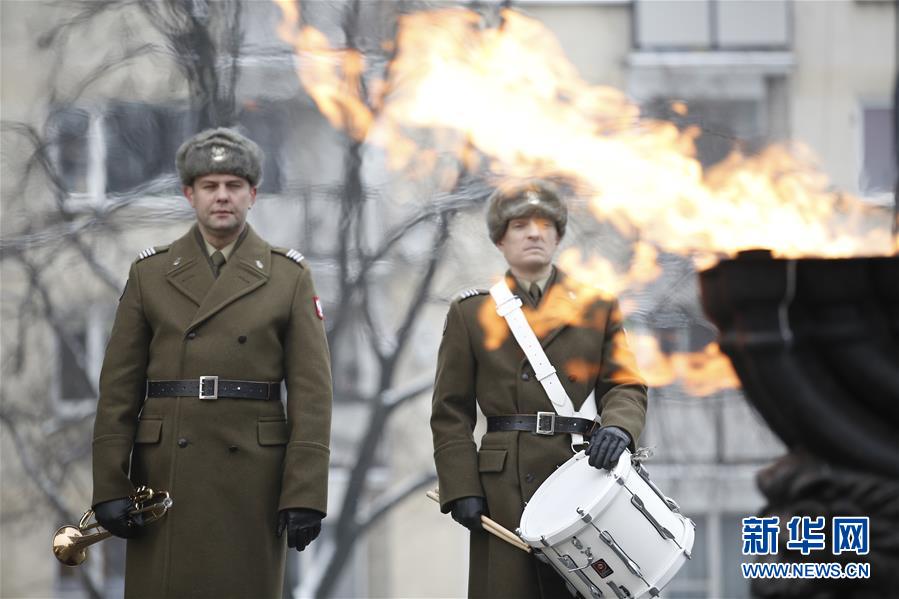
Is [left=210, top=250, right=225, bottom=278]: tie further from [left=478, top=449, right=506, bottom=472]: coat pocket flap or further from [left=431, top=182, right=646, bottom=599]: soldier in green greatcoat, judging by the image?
[left=478, top=449, right=506, bottom=472]: coat pocket flap

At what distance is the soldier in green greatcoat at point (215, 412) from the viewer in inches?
229

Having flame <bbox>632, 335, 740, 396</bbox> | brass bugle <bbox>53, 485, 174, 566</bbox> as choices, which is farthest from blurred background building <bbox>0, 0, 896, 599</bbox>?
brass bugle <bbox>53, 485, 174, 566</bbox>

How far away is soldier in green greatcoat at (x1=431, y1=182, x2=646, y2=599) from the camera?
616cm

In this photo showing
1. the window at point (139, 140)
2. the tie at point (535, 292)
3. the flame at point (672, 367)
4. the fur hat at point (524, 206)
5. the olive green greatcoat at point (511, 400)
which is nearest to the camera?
the olive green greatcoat at point (511, 400)

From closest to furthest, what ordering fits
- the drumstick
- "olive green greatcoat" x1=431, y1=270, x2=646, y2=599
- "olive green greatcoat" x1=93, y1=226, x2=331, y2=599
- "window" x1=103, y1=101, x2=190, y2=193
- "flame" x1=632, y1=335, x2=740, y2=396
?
"olive green greatcoat" x1=93, y1=226, x2=331, y2=599 < the drumstick < "olive green greatcoat" x1=431, y1=270, x2=646, y2=599 < "flame" x1=632, y1=335, x2=740, y2=396 < "window" x1=103, y1=101, x2=190, y2=193

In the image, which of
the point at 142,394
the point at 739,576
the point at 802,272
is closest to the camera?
the point at 802,272

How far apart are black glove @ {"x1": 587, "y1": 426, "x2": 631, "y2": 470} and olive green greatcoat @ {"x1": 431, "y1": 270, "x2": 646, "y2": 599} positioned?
0.46 feet

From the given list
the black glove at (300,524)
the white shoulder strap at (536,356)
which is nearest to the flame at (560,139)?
the white shoulder strap at (536,356)

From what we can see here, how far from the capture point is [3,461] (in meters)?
14.1

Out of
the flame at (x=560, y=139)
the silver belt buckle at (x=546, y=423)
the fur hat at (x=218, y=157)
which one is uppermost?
the flame at (x=560, y=139)

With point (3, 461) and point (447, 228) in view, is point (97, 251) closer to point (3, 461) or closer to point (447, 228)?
point (3, 461)

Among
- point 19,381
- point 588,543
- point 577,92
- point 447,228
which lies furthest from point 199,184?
point 19,381

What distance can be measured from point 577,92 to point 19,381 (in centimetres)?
559

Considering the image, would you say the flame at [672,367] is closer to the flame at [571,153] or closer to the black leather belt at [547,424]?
the flame at [571,153]
